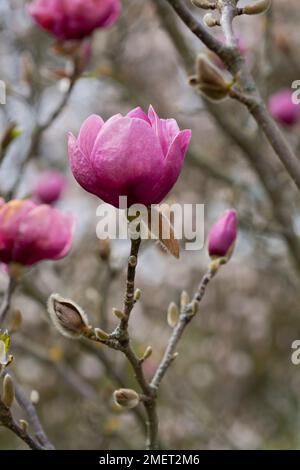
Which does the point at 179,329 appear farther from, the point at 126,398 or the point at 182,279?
the point at 182,279

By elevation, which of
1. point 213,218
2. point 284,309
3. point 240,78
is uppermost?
point 240,78

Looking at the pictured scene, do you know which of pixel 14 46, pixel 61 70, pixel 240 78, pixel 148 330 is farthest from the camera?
pixel 148 330

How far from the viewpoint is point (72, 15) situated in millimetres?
1479

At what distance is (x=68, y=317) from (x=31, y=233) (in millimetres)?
307

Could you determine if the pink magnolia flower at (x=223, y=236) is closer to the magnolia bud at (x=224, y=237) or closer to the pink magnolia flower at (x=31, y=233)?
the magnolia bud at (x=224, y=237)

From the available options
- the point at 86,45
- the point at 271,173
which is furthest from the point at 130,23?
the point at 86,45

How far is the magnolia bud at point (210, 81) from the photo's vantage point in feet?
2.61

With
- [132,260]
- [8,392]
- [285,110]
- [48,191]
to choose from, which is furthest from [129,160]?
[285,110]

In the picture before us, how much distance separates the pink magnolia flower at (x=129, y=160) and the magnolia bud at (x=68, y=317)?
128 millimetres

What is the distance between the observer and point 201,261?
527cm

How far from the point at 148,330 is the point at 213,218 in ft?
7.21

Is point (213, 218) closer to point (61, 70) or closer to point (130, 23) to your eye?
point (130, 23)

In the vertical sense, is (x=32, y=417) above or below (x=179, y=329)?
below

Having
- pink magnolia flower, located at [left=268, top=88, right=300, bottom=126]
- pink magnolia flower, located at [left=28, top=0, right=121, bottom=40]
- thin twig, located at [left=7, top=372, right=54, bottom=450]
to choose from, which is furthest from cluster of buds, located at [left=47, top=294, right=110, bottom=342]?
pink magnolia flower, located at [left=268, top=88, right=300, bottom=126]
